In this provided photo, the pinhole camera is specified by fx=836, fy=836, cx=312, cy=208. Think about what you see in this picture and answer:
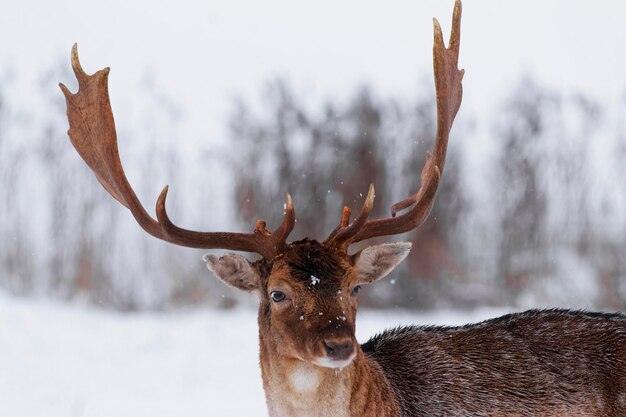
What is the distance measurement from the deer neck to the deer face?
0.11m

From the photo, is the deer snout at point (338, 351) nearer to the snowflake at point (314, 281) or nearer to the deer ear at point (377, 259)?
the snowflake at point (314, 281)

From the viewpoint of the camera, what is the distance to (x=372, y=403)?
4770mm

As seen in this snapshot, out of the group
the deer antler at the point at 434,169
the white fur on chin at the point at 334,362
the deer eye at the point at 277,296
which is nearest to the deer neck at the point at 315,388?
the deer eye at the point at 277,296

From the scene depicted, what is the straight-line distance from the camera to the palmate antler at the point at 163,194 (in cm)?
488

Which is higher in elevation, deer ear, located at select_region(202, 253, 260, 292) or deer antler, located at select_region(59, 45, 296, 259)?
deer antler, located at select_region(59, 45, 296, 259)

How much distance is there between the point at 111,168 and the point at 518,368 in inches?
109

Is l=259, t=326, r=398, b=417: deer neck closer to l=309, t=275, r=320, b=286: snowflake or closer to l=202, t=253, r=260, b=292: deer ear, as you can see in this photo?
l=202, t=253, r=260, b=292: deer ear

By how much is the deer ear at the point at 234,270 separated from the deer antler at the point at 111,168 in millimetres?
88

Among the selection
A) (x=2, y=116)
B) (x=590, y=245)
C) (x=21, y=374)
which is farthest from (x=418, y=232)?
(x=21, y=374)

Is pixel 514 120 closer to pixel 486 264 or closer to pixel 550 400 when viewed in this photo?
pixel 486 264

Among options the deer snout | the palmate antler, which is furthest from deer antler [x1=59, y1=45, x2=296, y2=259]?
the deer snout

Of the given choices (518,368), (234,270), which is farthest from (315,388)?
(518,368)

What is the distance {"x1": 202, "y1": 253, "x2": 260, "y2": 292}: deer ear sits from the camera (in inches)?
190

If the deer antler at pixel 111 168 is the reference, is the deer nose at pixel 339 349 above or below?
below
